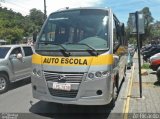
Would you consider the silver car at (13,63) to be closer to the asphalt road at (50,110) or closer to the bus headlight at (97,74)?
the asphalt road at (50,110)

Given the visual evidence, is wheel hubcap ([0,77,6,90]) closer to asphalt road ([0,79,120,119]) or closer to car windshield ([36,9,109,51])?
asphalt road ([0,79,120,119])

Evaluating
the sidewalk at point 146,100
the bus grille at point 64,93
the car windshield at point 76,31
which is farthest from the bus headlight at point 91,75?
the sidewalk at point 146,100

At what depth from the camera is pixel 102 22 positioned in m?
8.68

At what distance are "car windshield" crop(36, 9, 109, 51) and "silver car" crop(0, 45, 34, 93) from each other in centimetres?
374

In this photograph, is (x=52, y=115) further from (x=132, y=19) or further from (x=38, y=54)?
(x=132, y=19)

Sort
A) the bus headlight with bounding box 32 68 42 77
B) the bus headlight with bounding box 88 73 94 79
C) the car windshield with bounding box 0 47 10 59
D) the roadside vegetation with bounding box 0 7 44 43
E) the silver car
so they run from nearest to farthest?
the bus headlight with bounding box 88 73 94 79 → the bus headlight with bounding box 32 68 42 77 → the silver car → the car windshield with bounding box 0 47 10 59 → the roadside vegetation with bounding box 0 7 44 43

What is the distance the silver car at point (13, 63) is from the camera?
12.2 metres

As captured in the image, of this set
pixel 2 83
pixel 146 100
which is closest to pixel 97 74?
pixel 146 100

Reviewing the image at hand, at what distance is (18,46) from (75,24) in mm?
5217

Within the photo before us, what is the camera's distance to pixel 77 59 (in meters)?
7.89

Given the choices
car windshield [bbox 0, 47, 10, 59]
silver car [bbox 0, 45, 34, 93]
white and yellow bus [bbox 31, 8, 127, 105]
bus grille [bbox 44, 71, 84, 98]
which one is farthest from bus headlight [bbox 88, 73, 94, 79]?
car windshield [bbox 0, 47, 10, 59]

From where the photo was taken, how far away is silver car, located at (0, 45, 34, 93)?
12.2m

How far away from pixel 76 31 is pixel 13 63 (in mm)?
4931

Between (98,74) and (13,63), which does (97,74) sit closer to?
(98,74)
